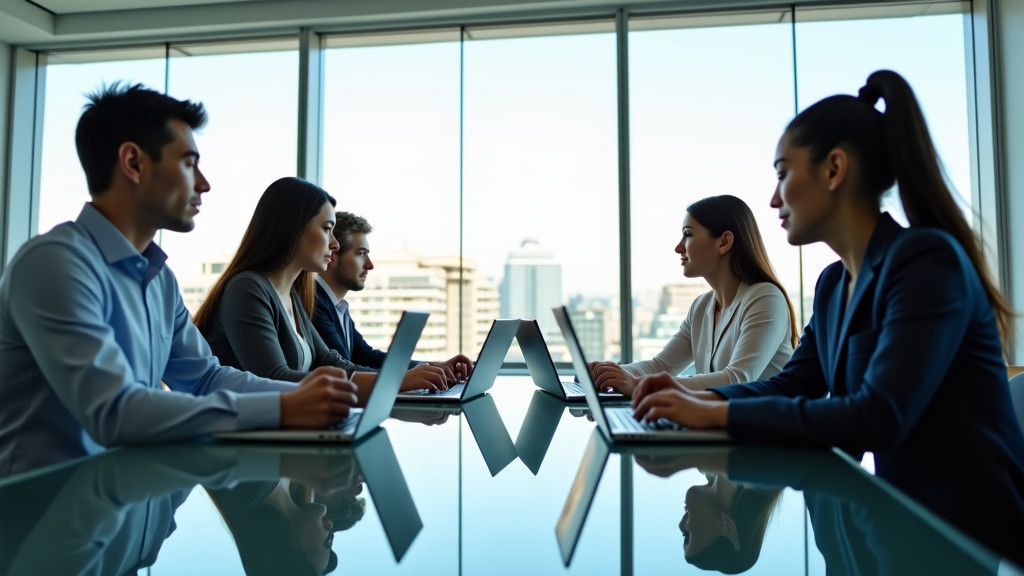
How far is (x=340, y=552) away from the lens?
0.66 metres

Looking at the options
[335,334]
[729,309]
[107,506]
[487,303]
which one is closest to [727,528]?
[107,506]

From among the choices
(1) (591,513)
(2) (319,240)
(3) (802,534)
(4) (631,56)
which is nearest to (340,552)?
(1) (591,513)

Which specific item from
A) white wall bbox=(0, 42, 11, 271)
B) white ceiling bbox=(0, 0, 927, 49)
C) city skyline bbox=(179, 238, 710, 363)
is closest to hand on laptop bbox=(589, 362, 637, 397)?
city skyline bbox=(179, 238, 710, 363)

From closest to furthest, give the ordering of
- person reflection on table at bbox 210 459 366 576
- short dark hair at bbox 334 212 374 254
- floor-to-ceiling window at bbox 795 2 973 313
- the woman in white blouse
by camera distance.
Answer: person reflection on table at bbox 210 459 366 576 < the woman in white blouse < short dark hair at bbox 334 212 374 254 < floor-to-ceiling window at bbox 795 2 973 313

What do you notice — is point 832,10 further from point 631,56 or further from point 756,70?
point 631,56

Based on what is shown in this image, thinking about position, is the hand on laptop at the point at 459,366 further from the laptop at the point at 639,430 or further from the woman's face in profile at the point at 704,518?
the woman's face in profile at the point at 704,518

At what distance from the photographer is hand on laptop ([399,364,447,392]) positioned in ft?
6.41

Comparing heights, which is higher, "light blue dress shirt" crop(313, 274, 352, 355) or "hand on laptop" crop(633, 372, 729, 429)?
"light blue dress shirt" crop(313, 274, 352, 355)

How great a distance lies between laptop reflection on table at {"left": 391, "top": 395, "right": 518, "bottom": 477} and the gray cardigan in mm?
436

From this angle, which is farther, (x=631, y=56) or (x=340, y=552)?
(x=631, y=56)

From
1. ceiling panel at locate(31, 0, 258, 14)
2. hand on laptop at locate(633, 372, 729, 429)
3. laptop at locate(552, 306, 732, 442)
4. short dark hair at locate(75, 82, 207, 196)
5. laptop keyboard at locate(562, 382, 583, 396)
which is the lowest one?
laptop at locate(552, 306, 732, 442)

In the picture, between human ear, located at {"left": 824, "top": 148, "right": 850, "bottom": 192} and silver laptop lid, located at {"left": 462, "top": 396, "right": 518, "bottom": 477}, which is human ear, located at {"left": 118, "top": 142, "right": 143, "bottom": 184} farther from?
human ear, located at {"left": 824, "top": 148, "right": 850, "bottom": 192}

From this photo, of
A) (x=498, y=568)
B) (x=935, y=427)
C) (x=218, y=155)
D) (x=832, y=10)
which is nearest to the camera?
(x=498, y=568)

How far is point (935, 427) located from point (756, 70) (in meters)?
3.74
